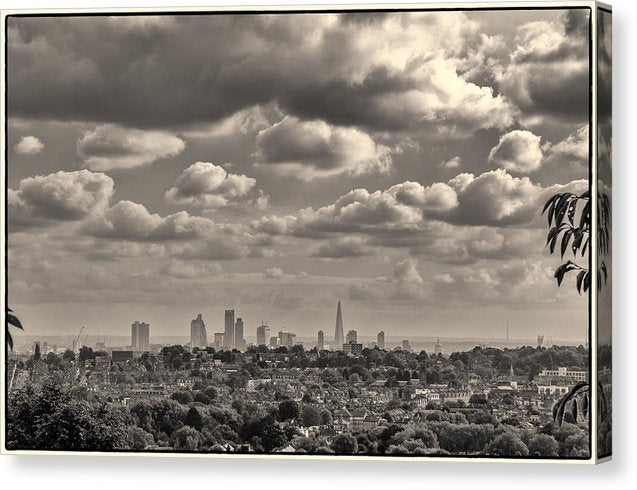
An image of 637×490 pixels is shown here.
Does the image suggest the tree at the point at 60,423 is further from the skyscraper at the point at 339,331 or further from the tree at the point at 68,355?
the skyscraper at the point at 339,331

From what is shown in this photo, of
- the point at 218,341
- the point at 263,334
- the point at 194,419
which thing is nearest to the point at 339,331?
the point at 263,334

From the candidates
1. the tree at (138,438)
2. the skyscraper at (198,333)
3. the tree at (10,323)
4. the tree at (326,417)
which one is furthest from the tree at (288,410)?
the tree at (10,323)

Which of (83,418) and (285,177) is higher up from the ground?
(285,177)

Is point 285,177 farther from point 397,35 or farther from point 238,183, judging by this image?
point 397,35

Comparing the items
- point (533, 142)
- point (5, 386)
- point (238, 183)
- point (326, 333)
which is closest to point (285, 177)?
point (238, 183)

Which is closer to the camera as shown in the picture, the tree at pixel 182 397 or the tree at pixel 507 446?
the tree at pixel 507 446

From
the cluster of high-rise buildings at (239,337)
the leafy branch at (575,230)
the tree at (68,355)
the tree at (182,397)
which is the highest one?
the leafy branch at (575,230)
